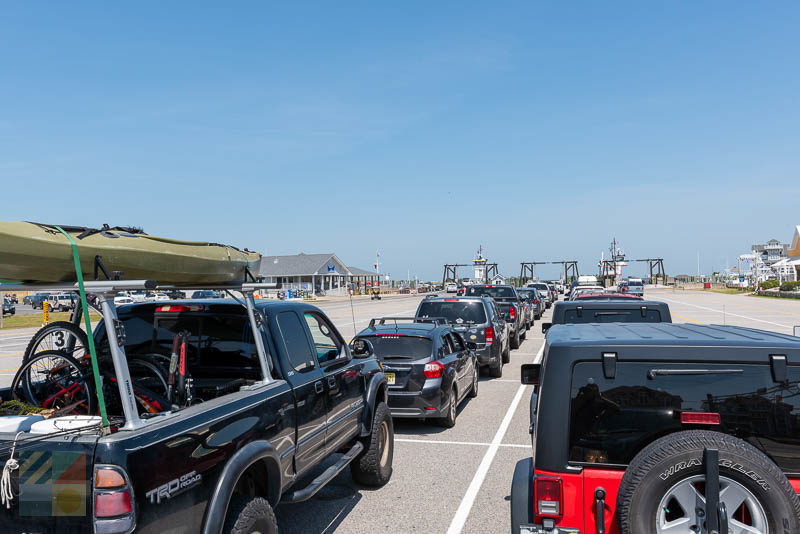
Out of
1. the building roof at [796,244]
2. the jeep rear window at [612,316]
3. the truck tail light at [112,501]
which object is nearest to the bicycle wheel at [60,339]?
the truck tail light at [112,501]

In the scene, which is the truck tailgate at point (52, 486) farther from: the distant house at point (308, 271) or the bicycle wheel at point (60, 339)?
the distant house at point (308, 271)

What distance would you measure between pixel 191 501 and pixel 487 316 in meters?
11.3

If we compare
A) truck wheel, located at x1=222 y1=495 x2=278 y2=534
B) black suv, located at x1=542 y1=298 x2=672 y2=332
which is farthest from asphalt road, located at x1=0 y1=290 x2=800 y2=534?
black suv, located at x1=542 y1=298 x2=672 y2=332

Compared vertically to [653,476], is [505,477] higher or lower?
lower

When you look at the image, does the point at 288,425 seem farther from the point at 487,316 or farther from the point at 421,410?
the point at 487,316

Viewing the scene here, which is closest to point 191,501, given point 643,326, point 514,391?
point 643,326

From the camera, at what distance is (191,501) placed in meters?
3.41

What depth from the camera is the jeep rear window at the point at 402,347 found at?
30.3ft

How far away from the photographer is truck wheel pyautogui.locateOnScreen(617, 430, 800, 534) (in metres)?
2.79

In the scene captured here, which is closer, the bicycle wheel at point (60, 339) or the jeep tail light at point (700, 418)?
the jeep tail light at point (700, 418)

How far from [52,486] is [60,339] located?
69.3 inches

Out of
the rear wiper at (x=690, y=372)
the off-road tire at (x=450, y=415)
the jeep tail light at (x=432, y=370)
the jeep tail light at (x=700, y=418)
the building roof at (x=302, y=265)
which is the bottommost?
the off-road tire at (x=450, y=415)

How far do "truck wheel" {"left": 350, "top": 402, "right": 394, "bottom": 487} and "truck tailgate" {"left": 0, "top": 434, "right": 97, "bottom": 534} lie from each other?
12.2ft

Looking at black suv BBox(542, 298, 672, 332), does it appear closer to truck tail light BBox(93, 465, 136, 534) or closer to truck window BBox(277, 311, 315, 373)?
truck window BBox(277, 311, 315, 373)
